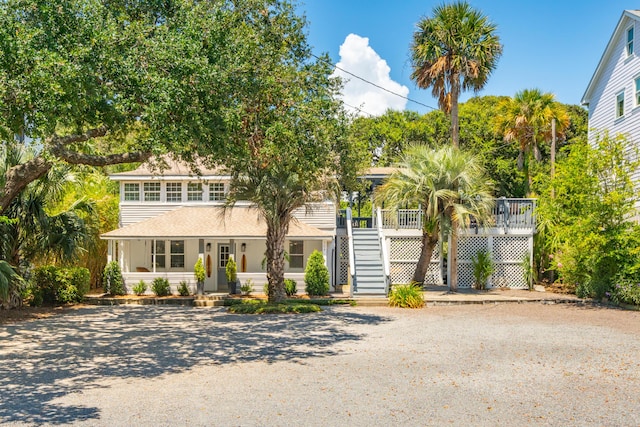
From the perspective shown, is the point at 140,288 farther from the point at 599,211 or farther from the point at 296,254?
the point at 599,211

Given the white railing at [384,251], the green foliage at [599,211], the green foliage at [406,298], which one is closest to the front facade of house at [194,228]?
the white railing at [384,251]

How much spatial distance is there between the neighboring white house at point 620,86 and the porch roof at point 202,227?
1106 centimetres

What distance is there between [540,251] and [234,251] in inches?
483

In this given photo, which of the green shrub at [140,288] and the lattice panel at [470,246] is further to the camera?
the lattice panel at [470,246]

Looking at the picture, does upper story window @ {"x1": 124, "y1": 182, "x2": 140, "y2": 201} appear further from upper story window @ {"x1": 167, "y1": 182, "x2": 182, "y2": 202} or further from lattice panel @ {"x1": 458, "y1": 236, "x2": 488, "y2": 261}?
lattice panel @ {"x1": 458, "y1": 236, "x2": 488, "y2": 261}

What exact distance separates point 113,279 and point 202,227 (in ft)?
12.1

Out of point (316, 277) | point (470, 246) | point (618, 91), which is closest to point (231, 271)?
point (316, 277)

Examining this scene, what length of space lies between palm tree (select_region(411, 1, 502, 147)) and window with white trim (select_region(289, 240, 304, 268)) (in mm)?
7664

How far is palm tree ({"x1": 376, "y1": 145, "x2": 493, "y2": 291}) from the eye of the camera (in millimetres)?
19609

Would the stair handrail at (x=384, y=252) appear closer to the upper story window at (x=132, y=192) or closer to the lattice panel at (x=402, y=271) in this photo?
the lattice panel at (x=402, y=271)

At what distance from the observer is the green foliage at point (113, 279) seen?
20.5m

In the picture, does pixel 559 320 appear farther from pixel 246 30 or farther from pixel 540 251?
pixel 246 30

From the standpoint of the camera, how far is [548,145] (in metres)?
36.4

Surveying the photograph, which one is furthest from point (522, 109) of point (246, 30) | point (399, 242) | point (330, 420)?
point (330, 420)
